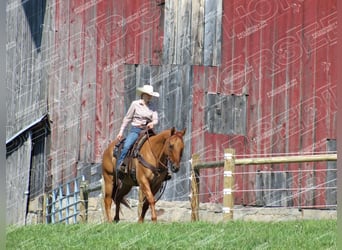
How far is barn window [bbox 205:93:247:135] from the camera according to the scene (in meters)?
16.1

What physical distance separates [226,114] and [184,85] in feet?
3.48

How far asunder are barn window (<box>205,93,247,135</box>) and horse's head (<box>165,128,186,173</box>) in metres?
4.12

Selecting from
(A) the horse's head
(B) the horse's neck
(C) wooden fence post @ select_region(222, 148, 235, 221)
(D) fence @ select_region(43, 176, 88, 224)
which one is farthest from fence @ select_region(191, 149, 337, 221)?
(D) fence @ select_region(43, 176, 88, 224)

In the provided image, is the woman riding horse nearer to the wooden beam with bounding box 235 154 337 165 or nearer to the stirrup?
the stirrup

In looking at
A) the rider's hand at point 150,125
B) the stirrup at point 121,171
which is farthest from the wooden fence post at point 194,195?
the rider's hand at point 150,125

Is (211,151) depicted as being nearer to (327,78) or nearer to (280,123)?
(280,123)

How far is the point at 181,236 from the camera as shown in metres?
8.46

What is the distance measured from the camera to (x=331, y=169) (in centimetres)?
1454

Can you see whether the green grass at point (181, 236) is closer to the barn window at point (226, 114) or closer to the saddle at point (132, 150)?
the saddle at point (132, 150)

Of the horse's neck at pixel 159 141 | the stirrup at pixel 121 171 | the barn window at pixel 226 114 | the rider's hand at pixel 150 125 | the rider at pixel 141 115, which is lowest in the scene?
the stirrup at pixel 121 171

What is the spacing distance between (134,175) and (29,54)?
6484 mm

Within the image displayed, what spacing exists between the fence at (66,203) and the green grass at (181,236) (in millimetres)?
7300

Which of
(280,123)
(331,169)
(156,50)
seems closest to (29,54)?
(156,50)

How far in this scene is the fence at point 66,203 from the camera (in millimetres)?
17356
